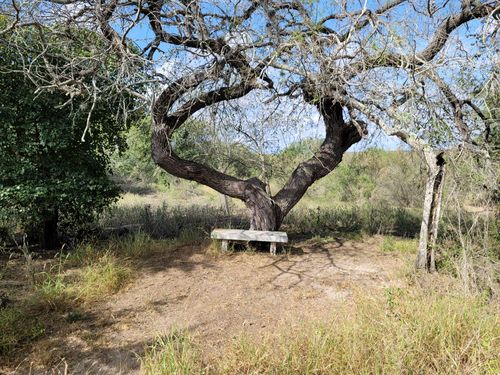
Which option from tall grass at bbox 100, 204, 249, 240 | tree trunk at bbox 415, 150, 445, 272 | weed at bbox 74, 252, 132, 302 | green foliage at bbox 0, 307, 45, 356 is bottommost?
green foliage at bbox 0, 307, 45, 356

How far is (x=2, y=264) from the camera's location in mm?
5914

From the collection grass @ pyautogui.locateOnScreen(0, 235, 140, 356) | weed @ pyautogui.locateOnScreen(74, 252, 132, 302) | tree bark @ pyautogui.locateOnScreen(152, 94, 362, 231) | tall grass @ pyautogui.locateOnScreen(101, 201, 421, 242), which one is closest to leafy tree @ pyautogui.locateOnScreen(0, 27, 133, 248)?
grass @ pyautogui.locateOnScreen(0, 235, 140, 356)

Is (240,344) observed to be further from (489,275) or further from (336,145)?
(336,145)

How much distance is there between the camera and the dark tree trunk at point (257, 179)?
22.0ft

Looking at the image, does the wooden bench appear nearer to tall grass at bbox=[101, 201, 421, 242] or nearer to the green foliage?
tall grass at bbox=[101, 201, 421, 242]

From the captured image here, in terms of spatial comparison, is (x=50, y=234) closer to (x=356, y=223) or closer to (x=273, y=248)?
(x=273, y=248)

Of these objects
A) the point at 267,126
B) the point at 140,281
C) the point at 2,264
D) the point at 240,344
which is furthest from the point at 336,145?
the point at 2,264

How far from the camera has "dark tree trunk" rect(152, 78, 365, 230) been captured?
672 centimetres

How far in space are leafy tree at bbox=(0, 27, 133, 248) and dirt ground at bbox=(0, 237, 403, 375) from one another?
198 cm

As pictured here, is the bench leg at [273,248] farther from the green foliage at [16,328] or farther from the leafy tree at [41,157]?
the green foliage at [16,328]

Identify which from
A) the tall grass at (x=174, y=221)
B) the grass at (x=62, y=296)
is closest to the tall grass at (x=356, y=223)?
the tall grass at (x=174, y=221)

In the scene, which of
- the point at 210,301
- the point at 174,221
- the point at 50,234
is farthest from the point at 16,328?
the point at 174,221

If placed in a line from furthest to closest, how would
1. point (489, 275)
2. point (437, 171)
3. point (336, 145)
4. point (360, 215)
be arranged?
point (360, 215), point (336, 145), point (437, 171), point (489, 275)

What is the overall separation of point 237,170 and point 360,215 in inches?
166
